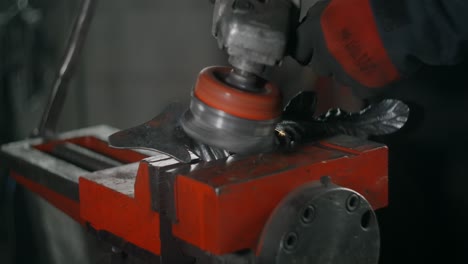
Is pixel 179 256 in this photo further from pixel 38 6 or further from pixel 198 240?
pixel 38 6

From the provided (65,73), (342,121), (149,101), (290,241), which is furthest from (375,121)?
(149,101)

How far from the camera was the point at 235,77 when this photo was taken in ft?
2.43

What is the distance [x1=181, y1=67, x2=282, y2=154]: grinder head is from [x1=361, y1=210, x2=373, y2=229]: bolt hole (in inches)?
5.6

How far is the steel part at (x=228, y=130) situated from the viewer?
717 millimetres

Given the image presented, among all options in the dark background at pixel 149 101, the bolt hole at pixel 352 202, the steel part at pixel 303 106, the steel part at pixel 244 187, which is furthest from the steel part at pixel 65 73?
the bolt hole at pixel 352 202

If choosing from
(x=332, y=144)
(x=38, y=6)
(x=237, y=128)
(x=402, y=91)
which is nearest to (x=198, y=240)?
(x=237, y=128)

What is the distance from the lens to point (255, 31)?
27.1 inches

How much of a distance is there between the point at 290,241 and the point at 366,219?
0.13m

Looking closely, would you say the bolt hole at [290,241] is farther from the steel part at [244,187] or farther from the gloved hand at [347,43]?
the gloved hand at [347,43]

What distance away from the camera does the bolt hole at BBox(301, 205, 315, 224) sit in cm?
67

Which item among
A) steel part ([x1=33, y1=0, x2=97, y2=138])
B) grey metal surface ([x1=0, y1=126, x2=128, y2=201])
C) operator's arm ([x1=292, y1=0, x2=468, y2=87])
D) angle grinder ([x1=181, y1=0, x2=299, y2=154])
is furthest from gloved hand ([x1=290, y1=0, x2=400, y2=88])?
steel part ([x1=33, y1=0, x2=97, y2=138])

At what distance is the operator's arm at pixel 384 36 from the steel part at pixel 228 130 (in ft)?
0.65

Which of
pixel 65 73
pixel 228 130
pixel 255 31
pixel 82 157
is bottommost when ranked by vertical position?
pixel 82 157

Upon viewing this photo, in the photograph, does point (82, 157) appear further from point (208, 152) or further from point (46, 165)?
point (208, 152)
